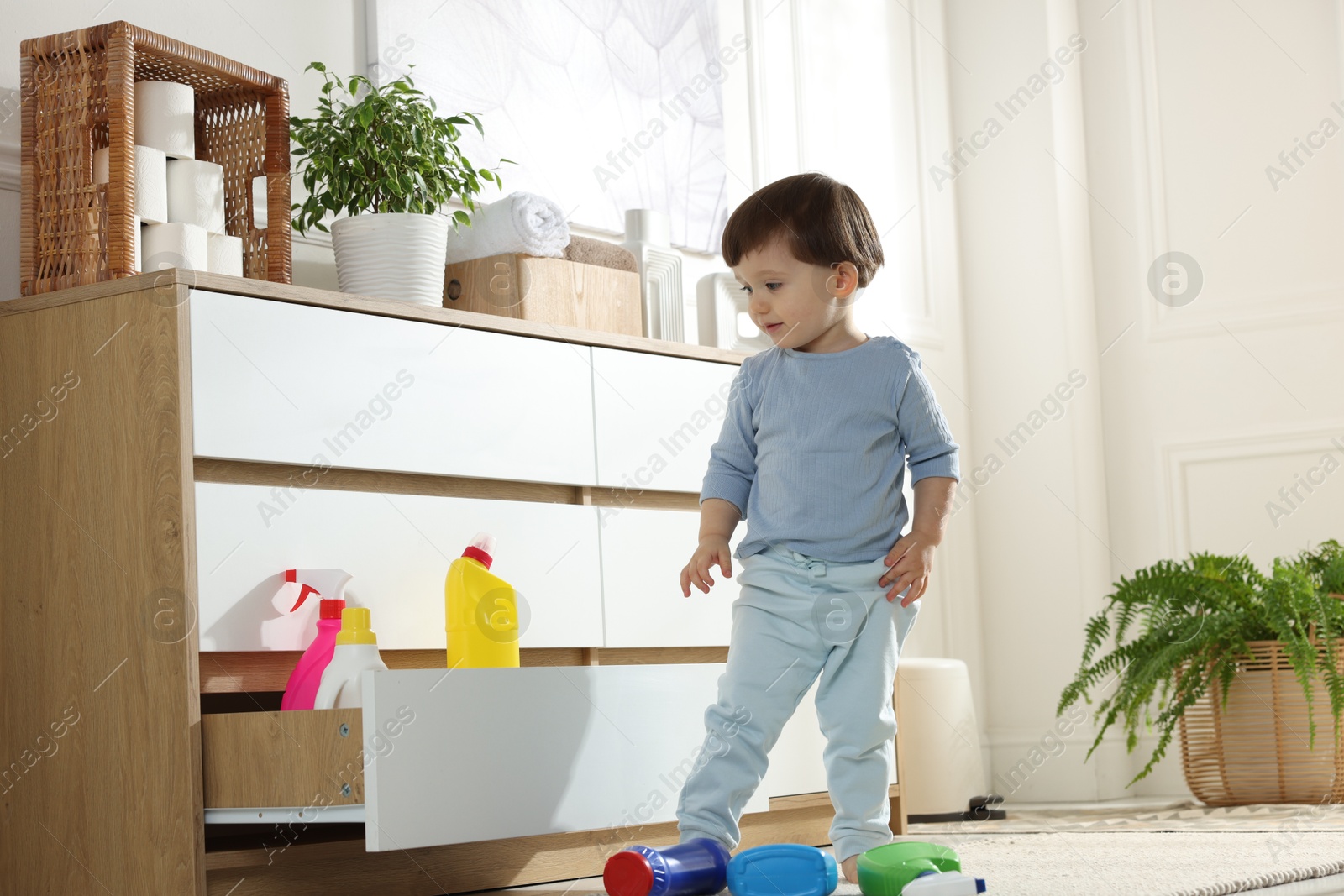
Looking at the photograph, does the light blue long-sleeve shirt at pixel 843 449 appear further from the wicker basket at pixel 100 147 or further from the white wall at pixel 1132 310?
the white wall at pixel 1132 310

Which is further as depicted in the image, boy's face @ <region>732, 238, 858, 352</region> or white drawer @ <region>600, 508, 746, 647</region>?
white drawer @ <region>600, 508, 746, 647</region>

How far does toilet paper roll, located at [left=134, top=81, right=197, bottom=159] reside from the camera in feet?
6.22

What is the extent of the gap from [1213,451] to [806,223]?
6.71 feet

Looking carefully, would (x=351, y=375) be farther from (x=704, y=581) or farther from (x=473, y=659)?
(x=704, y=581)

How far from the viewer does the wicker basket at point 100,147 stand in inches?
70.4

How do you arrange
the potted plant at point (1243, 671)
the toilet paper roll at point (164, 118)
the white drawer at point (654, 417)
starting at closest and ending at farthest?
the toilet paper roll at point (164, 118) < the white drawer at point (654, 417) < the potted plant at point (1243, 671)

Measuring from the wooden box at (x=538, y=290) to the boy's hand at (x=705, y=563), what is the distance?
1.76 feet

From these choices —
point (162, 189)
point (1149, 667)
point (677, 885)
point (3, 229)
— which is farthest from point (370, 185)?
point (1149, 667)

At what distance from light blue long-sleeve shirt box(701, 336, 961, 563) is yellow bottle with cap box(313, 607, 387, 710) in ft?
1.48

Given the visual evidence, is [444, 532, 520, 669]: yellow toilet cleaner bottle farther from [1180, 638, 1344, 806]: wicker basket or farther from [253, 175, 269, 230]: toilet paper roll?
[1180, 638, 1344, 806]: wicker basket

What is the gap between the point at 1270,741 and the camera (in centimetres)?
273

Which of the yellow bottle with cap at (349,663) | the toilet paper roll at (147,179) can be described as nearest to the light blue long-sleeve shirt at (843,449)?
the yellow bottle with cap at (349,663)

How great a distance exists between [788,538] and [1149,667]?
4.41 feet

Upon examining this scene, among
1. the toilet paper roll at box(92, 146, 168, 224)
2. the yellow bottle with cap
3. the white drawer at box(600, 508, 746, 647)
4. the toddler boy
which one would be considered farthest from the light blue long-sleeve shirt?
the toilet paper roll at box(92, 146, 168, 224)
